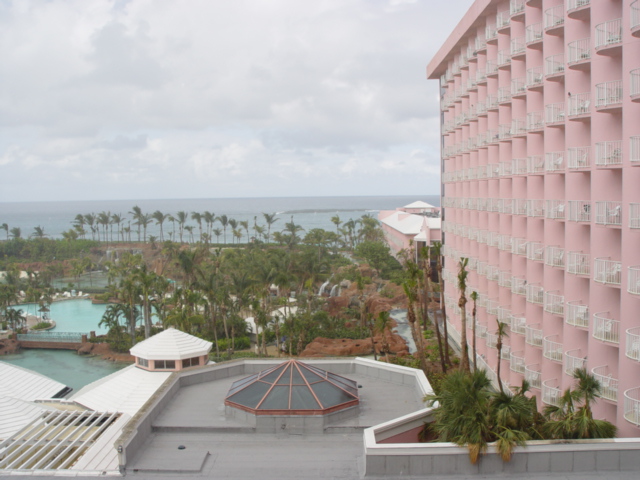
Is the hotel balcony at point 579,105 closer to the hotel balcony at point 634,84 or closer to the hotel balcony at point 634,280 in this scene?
the hotel balcony at point 634,84

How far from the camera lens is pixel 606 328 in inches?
857

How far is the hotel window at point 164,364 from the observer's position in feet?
101

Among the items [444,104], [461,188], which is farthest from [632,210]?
[444,104]

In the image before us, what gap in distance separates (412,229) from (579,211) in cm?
6489

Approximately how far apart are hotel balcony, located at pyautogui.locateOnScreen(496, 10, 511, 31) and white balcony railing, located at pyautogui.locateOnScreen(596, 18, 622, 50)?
12435 millimetres

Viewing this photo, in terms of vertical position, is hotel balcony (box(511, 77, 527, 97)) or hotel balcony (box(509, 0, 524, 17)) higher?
hotel balcony (box(509, 0, 524, 17))

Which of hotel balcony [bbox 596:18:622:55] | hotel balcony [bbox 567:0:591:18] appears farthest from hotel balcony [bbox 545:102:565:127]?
hotel balcony [bbox 596:18:622:55]

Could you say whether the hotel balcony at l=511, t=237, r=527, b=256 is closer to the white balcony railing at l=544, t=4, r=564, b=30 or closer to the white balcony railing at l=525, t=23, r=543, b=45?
the white balcony railing at l=525, t=23, r=543, b=45

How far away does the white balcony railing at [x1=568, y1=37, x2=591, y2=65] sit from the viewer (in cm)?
2400

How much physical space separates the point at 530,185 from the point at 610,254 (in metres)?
8.81

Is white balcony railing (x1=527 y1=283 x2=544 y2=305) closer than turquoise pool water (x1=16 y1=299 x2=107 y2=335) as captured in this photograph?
Yes

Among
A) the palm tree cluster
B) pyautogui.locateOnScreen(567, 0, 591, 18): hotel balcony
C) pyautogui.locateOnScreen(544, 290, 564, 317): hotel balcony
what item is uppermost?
pyautogui.locateOnScreen(567, 0, 591, 18): hotel balcony

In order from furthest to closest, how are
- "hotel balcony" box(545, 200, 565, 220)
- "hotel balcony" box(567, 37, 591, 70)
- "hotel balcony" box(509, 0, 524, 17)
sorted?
1. "hotel balcony" box(509, 0, 524, 17)
2. "hotel balcony" box(545, 200, 565, 220)
3. "hotel balcony" box(567, 37, 591, 70)

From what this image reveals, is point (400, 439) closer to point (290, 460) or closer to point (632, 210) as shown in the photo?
point (290, 460)
